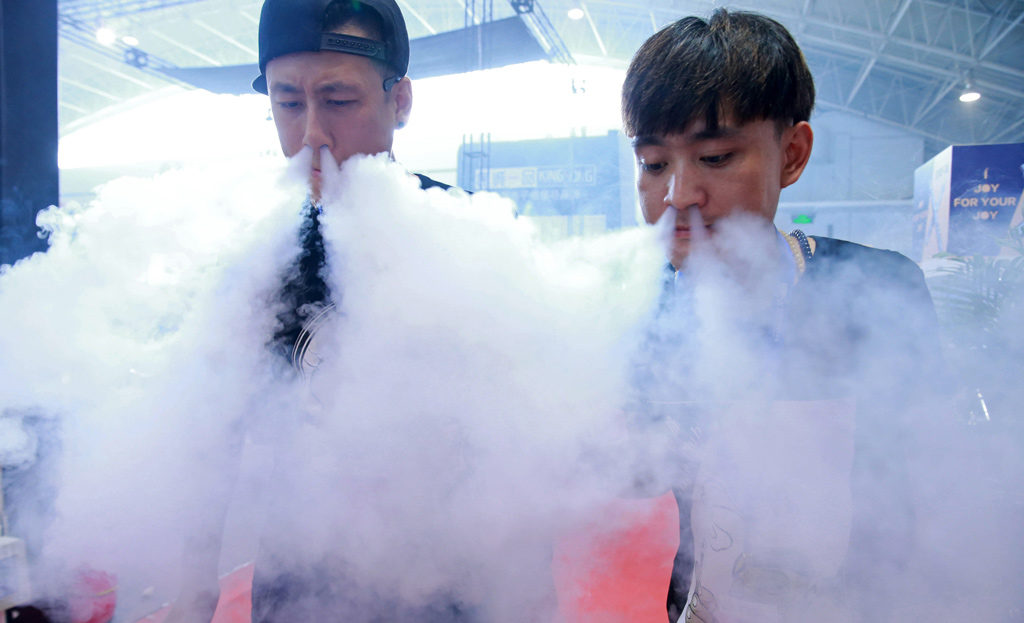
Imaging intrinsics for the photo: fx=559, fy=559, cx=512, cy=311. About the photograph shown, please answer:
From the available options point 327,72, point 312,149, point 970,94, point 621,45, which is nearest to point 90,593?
point 312,149

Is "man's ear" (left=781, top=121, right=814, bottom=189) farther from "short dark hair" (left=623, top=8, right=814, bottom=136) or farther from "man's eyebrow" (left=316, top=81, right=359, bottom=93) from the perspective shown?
"man's eyebrow" (left=316, top=81, right=359, bottom=93)

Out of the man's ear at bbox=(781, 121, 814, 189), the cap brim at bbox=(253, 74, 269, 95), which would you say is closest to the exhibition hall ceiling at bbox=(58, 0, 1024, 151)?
the man's ear at bbox=(781, 121, 814, 189)

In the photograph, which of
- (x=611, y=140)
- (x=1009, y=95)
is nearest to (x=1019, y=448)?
(x=611, y=140)

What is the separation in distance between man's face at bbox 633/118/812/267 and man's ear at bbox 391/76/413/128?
1.25 feet

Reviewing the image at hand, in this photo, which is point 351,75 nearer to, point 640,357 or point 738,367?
point 640,357

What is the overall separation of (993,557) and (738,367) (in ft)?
1.44

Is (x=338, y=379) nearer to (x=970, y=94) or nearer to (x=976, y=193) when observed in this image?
(x=976, y=193)

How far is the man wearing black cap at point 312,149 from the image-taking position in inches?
28.3

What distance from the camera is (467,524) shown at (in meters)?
0.65

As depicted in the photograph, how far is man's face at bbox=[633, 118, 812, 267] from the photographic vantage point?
0.71 m

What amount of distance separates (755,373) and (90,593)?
0.94 meters

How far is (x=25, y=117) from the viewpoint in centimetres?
132

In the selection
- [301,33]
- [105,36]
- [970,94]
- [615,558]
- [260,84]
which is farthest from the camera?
[970,94]

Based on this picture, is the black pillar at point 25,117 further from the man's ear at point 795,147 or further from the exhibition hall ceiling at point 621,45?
the man's ear at point 795,147
